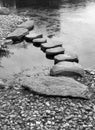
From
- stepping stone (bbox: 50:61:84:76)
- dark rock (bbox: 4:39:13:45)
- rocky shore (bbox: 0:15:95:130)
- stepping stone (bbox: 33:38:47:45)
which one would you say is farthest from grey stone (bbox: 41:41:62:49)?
rocky shore (bbox: 0:15:95:130)

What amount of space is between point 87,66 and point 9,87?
2923 mm

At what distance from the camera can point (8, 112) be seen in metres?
5.10

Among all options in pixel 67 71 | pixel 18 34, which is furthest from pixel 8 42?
pixel 67 71

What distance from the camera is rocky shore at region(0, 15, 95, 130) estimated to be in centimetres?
471

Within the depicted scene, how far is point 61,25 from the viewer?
12211 millimetres

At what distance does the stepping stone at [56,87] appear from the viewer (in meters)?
5.61

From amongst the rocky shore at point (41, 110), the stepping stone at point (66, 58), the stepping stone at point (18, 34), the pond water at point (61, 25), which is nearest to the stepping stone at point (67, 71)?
the rocky shore at point (41, 110)

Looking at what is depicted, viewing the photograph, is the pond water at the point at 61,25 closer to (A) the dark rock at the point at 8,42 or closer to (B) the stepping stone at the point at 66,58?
(B) the stepping stone at the point at 66,58

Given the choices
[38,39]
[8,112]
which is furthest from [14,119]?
[38,39]

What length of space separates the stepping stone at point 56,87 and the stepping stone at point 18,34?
434cm

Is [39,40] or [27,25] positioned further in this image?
[27,25]

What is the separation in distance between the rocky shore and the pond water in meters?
1.84

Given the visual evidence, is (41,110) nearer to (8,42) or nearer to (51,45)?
(51,45)

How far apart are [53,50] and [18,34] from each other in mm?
2367
